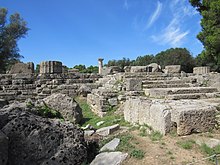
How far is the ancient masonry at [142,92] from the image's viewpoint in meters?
4.87

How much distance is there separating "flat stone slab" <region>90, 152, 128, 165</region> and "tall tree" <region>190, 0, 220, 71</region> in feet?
43.1

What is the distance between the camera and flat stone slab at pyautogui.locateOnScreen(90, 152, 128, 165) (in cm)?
391

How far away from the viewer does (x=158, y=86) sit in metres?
10.4

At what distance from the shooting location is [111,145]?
468 centimetres

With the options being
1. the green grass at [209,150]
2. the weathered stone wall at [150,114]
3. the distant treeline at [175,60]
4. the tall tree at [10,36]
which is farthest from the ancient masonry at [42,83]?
the distant treeline at [175,60]

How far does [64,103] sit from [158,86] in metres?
4.59

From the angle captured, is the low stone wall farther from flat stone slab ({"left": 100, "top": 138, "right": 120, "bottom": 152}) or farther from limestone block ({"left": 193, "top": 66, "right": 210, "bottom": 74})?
limestone block ({"left": 193, "top": 66, "right": 210, "bottom": 74})

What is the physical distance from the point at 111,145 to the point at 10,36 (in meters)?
26.9

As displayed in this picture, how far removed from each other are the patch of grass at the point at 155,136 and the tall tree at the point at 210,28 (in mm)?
11854

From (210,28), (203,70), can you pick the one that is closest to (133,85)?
(210,28)

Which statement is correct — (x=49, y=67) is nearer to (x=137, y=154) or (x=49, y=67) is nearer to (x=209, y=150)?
(x=137, y=154)

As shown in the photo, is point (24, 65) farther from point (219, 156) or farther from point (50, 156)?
point (219, 156)

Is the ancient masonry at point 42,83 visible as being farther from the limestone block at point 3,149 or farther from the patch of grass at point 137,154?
the limestone block at point 3,149

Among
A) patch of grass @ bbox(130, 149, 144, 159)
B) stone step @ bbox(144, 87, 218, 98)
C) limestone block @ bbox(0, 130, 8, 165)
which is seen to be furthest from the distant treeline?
limestone block @ bbox(0, 130, 8, 165)
